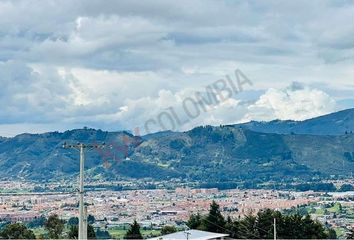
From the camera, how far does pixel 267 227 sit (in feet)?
146

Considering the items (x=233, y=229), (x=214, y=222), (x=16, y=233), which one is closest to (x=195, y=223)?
(x=214, y=222)

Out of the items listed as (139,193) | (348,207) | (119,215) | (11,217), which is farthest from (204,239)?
(139,193)

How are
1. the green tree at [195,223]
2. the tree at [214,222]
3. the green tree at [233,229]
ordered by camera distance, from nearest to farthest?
1. the green tree at [233,229]
2. the tree at [214,222]
3. the green tree at [195,223]

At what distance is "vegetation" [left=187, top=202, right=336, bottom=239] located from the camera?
43.5m

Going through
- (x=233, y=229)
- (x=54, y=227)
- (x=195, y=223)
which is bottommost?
(x=233, y=229)

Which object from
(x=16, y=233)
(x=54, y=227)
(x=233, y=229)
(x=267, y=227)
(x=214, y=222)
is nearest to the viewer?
(x=16, y=233)

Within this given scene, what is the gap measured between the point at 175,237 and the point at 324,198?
492ft

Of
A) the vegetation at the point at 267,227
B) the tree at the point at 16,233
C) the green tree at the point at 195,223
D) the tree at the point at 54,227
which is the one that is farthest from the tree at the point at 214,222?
the tree at the point at 16,233

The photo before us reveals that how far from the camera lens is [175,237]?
35344 millimetres

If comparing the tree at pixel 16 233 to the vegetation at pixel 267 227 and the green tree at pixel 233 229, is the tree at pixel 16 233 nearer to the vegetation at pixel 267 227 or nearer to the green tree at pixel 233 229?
the vegetation at pixel 267 227

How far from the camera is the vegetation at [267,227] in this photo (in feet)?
143

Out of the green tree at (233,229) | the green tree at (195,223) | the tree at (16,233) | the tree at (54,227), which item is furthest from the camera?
the green tree at (195,223)

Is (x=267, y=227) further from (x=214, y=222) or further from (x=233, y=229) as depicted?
(x=214, y=222)

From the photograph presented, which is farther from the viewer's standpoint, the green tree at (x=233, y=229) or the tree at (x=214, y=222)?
the tree at (x=214, y=222)
